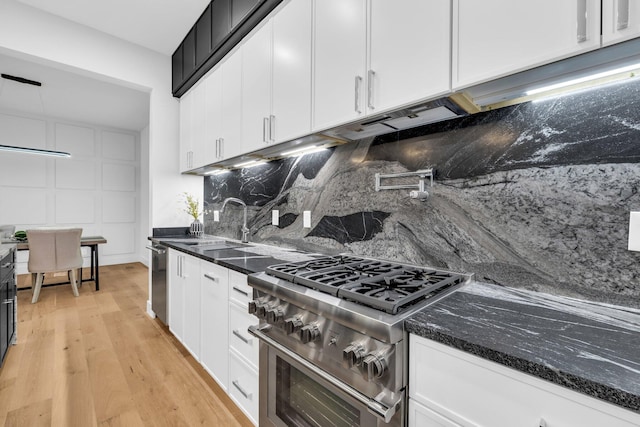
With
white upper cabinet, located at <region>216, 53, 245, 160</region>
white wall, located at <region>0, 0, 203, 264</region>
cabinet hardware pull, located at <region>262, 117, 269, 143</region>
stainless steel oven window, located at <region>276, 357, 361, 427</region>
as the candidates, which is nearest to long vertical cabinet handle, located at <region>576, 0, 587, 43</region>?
stainless steel oven window, located at <region>276, 357, 361, 427</region>

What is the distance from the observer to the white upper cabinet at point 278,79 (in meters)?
1.63

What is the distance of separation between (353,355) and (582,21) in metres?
1.13

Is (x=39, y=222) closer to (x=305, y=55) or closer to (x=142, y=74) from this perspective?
(x=142, y=74)

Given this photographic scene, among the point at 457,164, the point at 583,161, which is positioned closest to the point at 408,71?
the point at 457,164

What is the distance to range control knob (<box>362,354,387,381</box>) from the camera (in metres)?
0.82

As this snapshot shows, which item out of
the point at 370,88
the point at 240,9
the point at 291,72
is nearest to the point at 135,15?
the point at 240,9

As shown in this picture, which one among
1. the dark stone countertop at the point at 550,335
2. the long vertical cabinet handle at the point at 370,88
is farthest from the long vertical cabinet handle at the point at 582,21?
the dark stone countertop at the point at 550,335

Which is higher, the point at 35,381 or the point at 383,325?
the point at 383,325

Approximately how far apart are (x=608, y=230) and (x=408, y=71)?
2.91 ft

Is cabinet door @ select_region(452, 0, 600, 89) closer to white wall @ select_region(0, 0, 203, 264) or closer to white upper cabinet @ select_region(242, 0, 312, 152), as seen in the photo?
white upper cabinet @ select_region(242, 0, 312, 152)

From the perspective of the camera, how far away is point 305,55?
1.62m

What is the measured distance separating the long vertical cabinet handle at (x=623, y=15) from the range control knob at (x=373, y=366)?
1.07 meters

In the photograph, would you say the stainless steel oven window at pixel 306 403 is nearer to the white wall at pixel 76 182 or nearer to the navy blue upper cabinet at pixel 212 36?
the navy blue upper cabinet at pixel 212 36

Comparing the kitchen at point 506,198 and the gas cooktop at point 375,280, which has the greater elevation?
the kitchen at point 506,198
